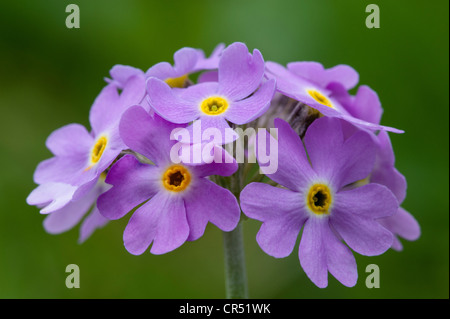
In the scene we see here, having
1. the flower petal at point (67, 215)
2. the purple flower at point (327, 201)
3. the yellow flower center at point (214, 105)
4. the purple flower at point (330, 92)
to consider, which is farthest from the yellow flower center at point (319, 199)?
the flower petal at point (67, 215)

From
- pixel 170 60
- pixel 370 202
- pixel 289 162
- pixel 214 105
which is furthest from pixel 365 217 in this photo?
pixel 170 60

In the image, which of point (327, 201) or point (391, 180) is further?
point (391, 180)

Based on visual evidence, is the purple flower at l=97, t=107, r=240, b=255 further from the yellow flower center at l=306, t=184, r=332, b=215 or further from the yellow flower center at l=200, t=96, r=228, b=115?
the yellow flower center at l=306, t=184, r=332, b=215

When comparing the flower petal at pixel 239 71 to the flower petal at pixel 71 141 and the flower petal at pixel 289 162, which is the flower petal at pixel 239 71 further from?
the flower petal at pixel 71 141

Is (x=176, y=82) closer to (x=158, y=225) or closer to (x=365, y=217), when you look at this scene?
(x=158, y=225)

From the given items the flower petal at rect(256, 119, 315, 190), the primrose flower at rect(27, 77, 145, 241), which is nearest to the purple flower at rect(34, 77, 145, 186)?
the primrose flower at rect(27, 77, 145, 241)
